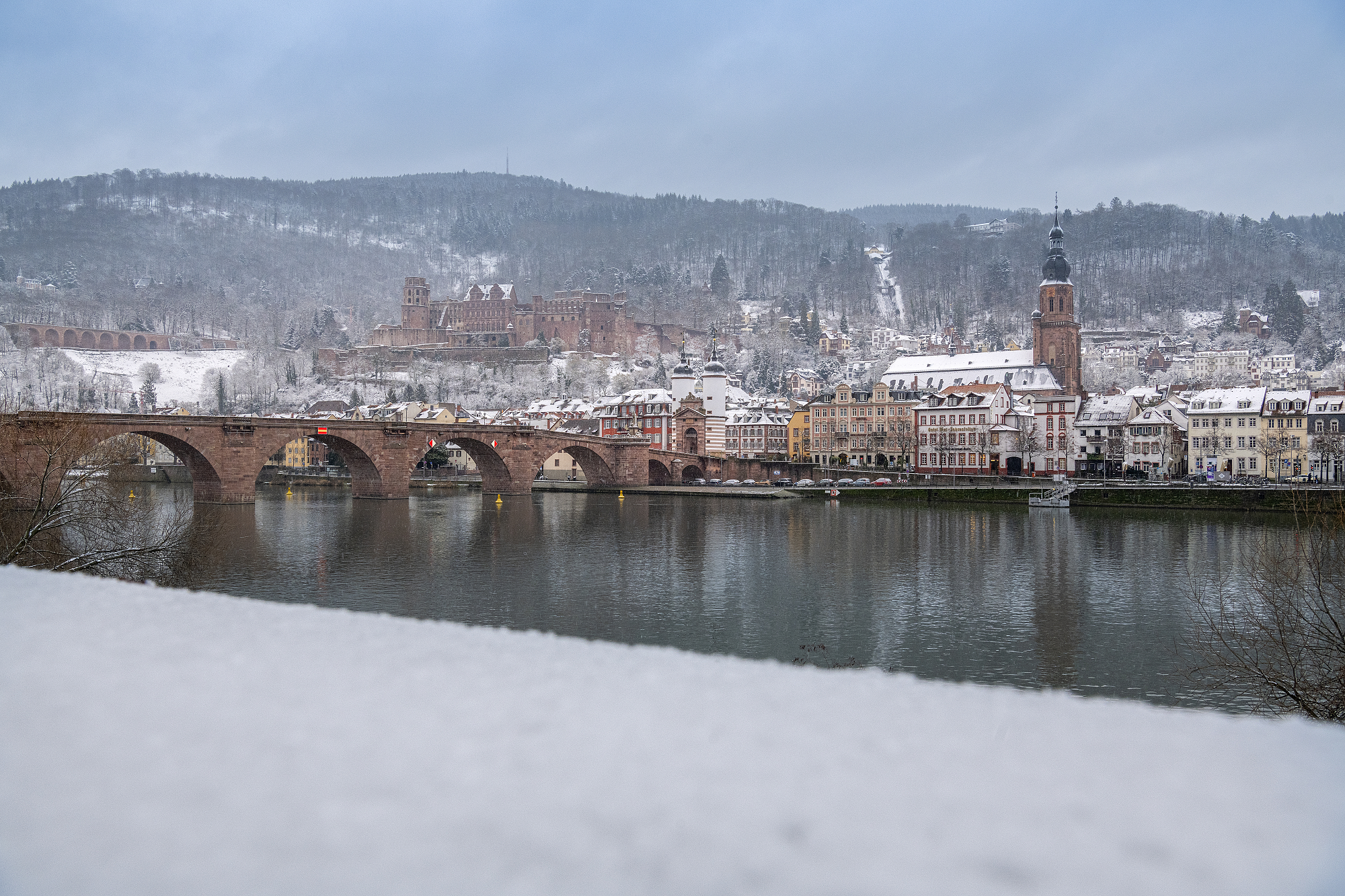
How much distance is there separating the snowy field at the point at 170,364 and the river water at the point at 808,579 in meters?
100

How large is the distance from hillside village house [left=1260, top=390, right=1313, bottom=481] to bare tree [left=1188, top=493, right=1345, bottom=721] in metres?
33.6

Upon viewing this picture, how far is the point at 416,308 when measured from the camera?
158625mm

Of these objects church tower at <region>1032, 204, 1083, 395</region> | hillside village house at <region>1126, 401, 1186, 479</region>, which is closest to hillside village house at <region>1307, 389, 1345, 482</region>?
hillside village house at <region>1126, 401, 1186, 479</region>

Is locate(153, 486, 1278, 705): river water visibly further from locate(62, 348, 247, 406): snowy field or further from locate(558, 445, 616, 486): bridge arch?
locate(62, 348, 247, 406): snowy field

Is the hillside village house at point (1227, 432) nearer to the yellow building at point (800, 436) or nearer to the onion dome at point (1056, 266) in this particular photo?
the yellow building at point (800, 436)

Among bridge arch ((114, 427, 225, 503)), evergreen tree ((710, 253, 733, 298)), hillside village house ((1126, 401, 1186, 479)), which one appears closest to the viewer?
bridge arch ((114, 427, 225, 503))

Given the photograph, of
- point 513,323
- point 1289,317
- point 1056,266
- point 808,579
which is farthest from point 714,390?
point 1289,317

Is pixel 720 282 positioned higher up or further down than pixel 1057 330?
higher up

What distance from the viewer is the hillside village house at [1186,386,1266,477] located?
188 feet

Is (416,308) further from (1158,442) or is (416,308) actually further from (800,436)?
(1158,442)

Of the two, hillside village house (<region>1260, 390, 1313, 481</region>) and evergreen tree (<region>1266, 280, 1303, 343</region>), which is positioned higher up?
evergreen tree (<region>1266, 280, 1303, 343</region>)

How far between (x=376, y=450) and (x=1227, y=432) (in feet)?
152

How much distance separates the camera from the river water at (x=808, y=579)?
1722cm

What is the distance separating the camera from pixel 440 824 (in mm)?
4703
